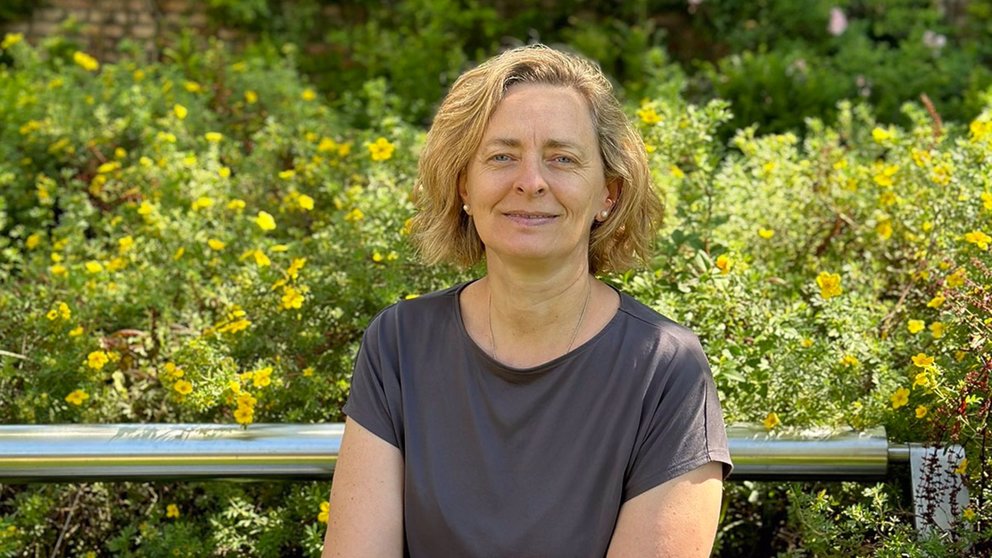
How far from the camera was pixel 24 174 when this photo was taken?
4.52 meters

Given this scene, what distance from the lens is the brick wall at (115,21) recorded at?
6.66 meters

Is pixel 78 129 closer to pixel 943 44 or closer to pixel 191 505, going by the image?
pixel 191 505

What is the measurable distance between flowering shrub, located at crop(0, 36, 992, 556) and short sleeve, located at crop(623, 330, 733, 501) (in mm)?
281

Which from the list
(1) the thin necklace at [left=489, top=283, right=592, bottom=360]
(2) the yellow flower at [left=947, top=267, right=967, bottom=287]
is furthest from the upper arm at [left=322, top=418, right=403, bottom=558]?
(2) the yellow flower at [left=947, top=267, right=967, bottom=287]

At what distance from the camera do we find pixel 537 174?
2.05 meters

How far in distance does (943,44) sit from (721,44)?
1071mm

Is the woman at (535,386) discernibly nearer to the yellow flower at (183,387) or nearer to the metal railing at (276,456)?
the metal railing at (276,456)

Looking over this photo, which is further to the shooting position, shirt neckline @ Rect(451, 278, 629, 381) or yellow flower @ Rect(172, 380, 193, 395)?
yellow flower @ Rect(172, 380, 193, 395)

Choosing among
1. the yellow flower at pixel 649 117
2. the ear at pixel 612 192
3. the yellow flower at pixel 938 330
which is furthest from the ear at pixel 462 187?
the yellow flower at pixel 649 117

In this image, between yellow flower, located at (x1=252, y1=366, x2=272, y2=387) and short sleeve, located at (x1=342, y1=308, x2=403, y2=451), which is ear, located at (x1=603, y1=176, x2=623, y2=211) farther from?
yellow flower, located at (x1=252, y1=366, x2=272, y2=387)

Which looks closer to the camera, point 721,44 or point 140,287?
point 140,287

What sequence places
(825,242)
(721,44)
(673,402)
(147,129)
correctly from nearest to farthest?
(673,402) < (825,242) < (147,129) < (721,44)

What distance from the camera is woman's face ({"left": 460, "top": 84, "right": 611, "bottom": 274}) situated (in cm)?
206

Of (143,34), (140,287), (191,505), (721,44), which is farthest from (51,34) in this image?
(191,505)
